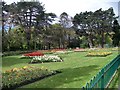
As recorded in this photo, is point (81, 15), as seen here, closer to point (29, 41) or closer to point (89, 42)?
point (89, 42)

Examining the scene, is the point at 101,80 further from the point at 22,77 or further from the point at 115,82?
the point at 22,77

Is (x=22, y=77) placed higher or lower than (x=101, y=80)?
lower

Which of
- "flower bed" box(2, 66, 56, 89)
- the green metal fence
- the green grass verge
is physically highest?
the green metal fence

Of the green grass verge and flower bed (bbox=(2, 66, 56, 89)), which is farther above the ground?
flower bed (bbox=(2, 66, 56, 89))

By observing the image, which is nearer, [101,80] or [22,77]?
[101,80]

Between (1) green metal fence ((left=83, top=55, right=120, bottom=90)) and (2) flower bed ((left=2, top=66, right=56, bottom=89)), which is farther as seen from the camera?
(2) flower bed ((left=2, top=66, right=56, bottom=89))

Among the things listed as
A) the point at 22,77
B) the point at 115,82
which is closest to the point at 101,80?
the point at 115,82

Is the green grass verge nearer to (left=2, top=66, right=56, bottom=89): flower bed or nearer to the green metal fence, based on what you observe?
the green metal fence

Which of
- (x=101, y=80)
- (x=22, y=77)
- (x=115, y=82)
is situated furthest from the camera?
(x=22, y=77)

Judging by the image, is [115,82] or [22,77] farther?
[22,77]

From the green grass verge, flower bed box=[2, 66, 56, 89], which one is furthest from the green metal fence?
flower bed box=[2, 66, 56, 89]

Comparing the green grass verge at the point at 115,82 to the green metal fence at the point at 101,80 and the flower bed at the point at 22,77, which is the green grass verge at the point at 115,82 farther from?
the flower bed at the point at 22,77

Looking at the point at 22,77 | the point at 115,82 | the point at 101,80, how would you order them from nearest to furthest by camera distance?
the point at 101,80, the point at 115,82, the point at 22,77

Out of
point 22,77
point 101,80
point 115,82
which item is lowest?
point 115,82
